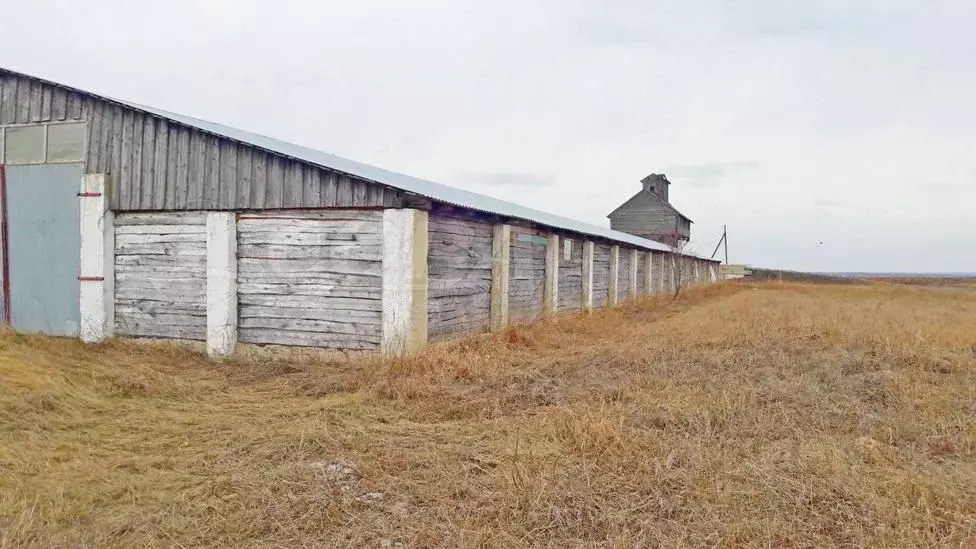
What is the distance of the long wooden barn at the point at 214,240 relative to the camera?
30.4 ft

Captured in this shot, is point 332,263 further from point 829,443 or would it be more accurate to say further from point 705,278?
point 705,278

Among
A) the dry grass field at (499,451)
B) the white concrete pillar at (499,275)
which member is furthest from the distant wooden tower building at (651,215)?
the dry grass field at (499,451)

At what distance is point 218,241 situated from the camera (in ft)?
32.6

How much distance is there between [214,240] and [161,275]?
132 centimetres

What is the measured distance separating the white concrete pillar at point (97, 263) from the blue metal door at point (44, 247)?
8.6 inches

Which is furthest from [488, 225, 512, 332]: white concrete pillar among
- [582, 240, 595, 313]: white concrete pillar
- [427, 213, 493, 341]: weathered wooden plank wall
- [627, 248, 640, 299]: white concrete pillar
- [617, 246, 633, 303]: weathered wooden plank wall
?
[627, 248, 640, 299]: white concrete pillar

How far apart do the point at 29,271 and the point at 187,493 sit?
936 cm

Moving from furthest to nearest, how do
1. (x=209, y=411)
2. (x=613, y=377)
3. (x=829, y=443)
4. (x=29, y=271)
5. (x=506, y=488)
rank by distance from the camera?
(x=29, y=271)
(x=613, y=377)
(x=209, y=411)
(x=829, y=443)
(x=506, y=488)

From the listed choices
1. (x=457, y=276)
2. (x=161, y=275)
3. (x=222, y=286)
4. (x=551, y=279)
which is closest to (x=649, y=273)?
(x=551, y=279)

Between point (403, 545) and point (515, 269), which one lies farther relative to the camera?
point (515, 269)

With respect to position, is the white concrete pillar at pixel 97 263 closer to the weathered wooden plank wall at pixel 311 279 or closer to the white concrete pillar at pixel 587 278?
the weathered wooden plank wall at pixel 311 279

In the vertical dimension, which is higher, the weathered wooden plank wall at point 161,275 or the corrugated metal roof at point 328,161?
the corrugated metal roof at point 328,161

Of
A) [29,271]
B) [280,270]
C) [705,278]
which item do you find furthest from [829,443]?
[705,278]

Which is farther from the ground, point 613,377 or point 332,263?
point 332,263
